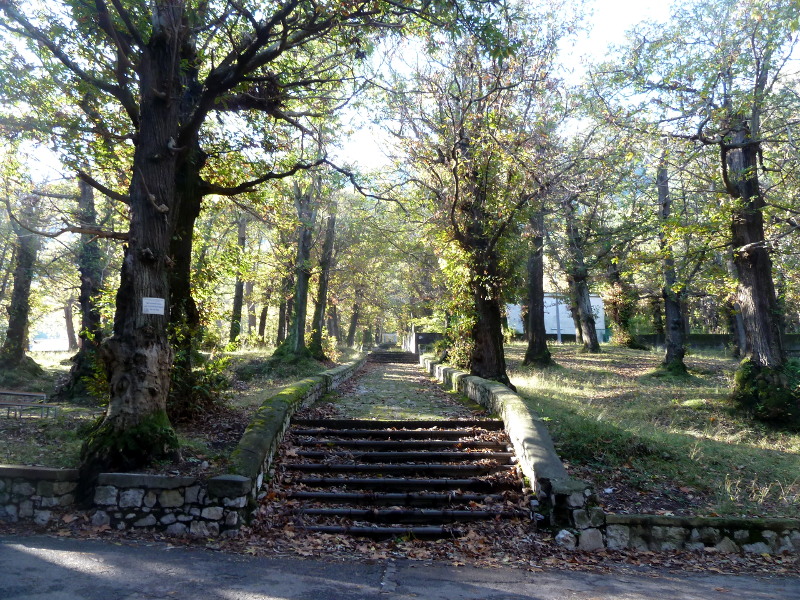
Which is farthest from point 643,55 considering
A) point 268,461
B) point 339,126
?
point 268,461

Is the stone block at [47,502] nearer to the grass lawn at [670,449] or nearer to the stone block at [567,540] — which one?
the stone block at [567,540]

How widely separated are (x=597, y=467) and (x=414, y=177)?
8970 millimetres

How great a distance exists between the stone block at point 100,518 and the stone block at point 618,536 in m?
5.48

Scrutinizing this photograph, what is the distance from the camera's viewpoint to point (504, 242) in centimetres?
1422

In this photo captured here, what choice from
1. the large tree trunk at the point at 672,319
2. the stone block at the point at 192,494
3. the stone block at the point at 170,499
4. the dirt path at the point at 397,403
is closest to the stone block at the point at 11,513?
the stone block at the point at 170,499

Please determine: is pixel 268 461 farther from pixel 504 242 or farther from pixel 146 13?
pixel 504 242

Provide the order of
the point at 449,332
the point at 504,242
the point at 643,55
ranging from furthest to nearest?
the point at 449,332 < the point at 504,242 < the point at 643,55

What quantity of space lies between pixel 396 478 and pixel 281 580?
10.3ft

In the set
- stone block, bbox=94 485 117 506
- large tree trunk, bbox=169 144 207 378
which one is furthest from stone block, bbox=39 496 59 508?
large tree trunk, bbox=169 144 207 378

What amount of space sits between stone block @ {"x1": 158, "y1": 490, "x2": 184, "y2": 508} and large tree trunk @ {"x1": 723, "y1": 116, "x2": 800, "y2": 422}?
37.7ft

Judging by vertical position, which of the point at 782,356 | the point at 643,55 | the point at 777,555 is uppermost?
the point at 643,55

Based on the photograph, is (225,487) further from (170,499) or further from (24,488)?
(24,488)

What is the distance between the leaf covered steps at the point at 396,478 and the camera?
7.01m

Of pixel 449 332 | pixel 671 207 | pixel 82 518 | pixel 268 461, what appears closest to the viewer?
pixel 82 518
